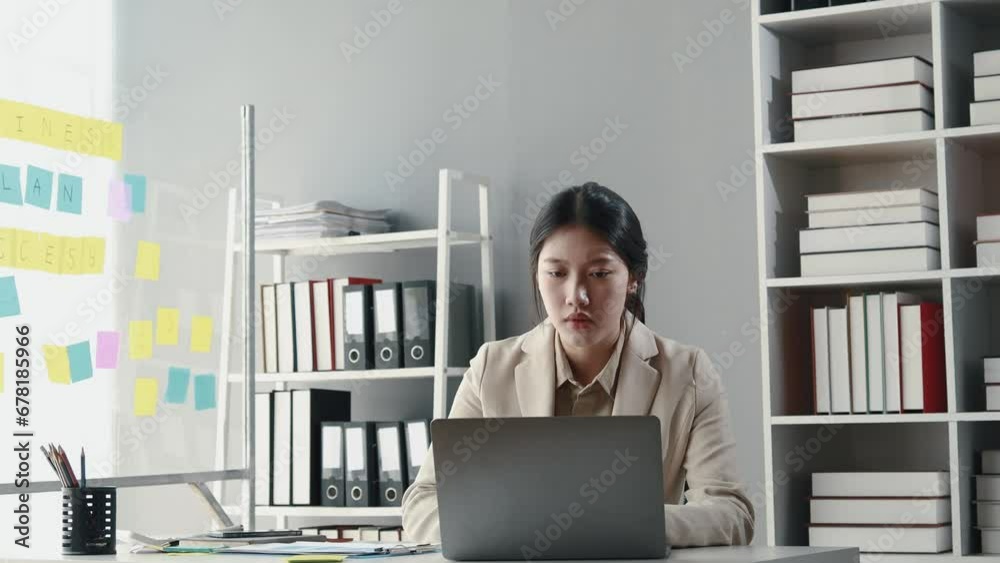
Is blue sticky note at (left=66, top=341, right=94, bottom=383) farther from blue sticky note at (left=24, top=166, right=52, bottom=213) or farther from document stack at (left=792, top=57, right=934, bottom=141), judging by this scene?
document stack at (left=792, top=57, right=934, bottom=141)

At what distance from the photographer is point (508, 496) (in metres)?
1.54

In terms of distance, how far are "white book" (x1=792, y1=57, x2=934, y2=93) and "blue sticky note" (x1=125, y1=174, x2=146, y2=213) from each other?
152cm

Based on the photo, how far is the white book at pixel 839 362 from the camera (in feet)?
9.62

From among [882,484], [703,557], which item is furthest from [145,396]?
[882,484]

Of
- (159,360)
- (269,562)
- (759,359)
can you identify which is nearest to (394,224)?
(759,359)

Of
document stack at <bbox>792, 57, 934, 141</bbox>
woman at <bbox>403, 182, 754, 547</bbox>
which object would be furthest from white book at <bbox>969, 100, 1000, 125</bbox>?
woman at <bbox>403, 182, 754, 547</bbox>

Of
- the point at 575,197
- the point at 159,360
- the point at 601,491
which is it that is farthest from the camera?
the point at 159,360

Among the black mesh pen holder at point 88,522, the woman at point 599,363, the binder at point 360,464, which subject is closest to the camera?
the black mesh pen holder at point 88,522

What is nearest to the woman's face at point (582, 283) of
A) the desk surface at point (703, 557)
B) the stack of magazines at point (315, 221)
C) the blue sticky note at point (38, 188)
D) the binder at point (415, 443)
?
the desk surface at point (703, 557)

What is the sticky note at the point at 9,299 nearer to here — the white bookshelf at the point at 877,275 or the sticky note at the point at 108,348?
the sticky note at the point at 108,348

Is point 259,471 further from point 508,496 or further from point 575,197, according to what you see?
point 508,496

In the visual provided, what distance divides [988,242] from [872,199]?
266mm

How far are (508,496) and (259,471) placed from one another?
7.56 ft

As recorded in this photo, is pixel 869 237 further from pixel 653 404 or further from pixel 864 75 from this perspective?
pixel 653 404
